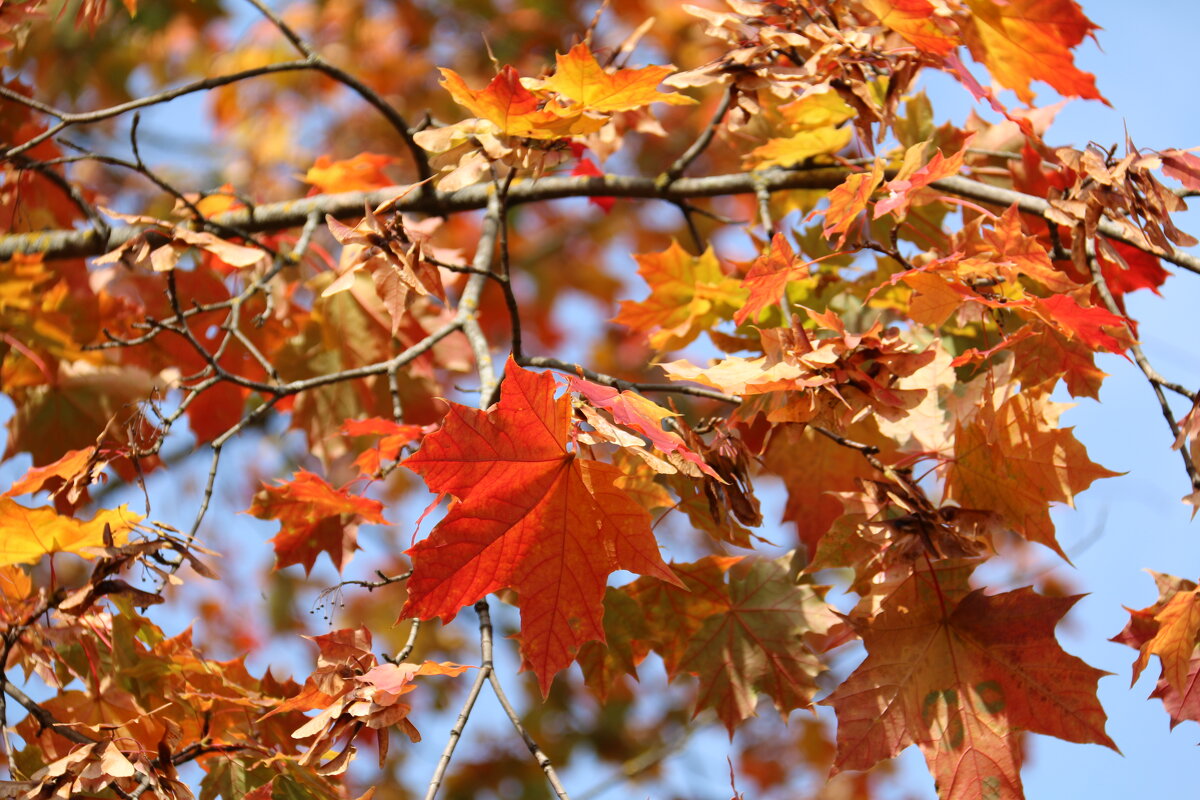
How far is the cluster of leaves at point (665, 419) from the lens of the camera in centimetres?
130

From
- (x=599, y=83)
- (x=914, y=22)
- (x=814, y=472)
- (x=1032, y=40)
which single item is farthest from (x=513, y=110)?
(x=1032, y=40)

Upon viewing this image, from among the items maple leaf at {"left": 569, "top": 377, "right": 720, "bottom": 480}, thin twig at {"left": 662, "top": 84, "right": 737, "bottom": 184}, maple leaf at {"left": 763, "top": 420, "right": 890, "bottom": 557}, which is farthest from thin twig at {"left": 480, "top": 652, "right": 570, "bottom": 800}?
thin twig at {"left": 662, "top": 84, "right": 737, "bottom": 184}

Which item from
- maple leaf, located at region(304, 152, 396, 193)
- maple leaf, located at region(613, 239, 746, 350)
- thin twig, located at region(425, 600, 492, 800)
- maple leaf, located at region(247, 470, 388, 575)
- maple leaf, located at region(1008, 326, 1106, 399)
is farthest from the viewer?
maple leaf, located at region(304, 152, 396, 193)

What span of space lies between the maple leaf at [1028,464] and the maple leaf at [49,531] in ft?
4.16

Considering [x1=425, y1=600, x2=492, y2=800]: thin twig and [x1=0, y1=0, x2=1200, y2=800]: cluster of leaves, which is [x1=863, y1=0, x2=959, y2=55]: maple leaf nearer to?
[x1=0, y1=0, x2=1200, y2=800]: cluster of leaves

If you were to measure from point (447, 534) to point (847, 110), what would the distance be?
1.23m

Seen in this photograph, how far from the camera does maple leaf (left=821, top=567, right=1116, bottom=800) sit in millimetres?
1375

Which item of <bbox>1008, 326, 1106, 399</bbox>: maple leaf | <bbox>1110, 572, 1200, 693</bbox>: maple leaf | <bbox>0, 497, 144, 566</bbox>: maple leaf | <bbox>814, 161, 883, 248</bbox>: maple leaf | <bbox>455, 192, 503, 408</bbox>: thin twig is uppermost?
<bbox>814, 161, 883, 248</bbox>: maple leaf

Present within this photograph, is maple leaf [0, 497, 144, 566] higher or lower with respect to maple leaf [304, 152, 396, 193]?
lower

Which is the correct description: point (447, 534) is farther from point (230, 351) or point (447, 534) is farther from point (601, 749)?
point (601, 749)

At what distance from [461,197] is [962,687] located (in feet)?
4.99

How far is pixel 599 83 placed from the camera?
4.83 ft

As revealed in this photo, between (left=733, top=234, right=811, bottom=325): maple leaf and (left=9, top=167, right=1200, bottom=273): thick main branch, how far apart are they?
57cm

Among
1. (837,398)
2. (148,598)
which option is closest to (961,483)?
(837,398)
